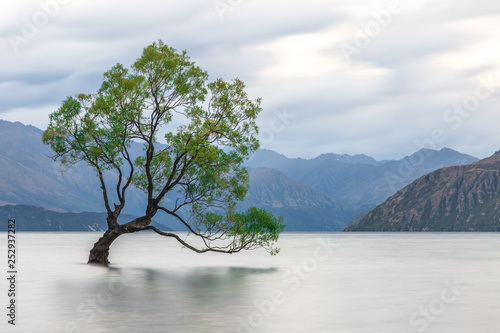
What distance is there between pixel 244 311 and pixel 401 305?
10756mm

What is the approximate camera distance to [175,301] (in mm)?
41500

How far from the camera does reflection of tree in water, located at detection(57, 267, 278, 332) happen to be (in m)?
31.6

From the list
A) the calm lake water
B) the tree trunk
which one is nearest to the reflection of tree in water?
the calm lake water

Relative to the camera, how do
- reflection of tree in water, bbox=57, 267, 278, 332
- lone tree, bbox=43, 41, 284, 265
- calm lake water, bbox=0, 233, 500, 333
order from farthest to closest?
lone tree, bbox=43, 41, 284, 265 → reflection of tree in water, bbox=57, 267, 278, 332 → calm lake water, bbox=0, 233, 500, 333

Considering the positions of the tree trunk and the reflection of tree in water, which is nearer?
the reflection of tree in water

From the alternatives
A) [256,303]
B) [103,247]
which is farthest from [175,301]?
[103,247]

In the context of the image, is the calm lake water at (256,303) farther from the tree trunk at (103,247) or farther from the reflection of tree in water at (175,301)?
the tree trunk at (103,247)

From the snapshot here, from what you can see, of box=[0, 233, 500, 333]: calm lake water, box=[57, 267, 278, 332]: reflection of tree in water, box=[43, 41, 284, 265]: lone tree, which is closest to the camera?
box=[0, 233, 500, 333]: calm lake water

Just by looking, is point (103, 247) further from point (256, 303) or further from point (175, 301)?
point (256, 303)

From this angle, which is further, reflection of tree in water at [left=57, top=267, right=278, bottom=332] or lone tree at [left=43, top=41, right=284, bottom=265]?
lone tree at [left=43, top=41, right=284, bottom=265]

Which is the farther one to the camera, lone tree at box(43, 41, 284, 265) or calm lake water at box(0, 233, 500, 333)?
lone tree at box(43, 41, 284, 265)

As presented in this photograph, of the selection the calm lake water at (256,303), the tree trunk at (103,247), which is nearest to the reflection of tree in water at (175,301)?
the calm lake water at (256,303)

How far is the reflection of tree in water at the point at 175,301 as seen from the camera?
31562mm

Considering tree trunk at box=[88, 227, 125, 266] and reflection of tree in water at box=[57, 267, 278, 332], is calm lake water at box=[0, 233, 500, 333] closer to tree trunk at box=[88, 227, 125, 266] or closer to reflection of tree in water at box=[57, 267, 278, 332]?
reflection of tree in water at box=[57, 267, 278, 332]
